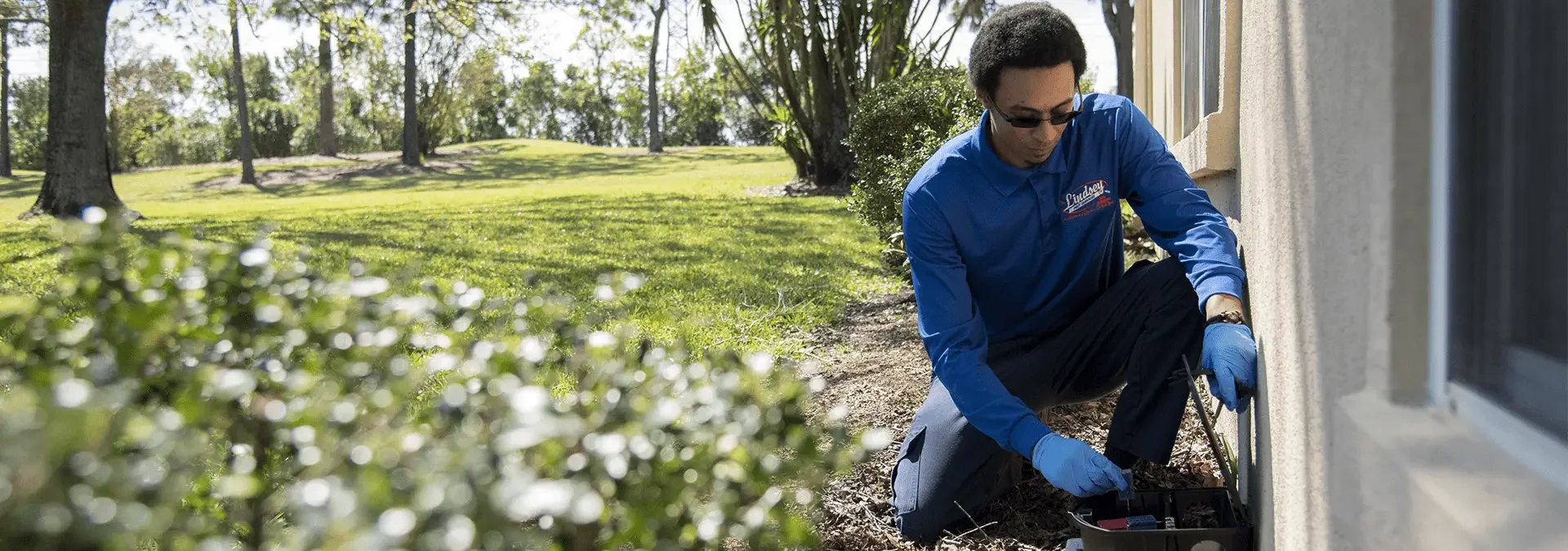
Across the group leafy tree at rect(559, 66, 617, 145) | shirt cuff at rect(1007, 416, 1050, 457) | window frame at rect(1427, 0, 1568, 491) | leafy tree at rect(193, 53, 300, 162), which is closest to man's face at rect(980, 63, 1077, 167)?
shirt cuff at rect(1007, 416, 1050, 457)

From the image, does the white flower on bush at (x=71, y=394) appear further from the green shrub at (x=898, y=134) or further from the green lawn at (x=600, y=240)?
the green shrub at (x=898, y=134)

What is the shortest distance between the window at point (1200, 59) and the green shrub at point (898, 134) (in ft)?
3.92

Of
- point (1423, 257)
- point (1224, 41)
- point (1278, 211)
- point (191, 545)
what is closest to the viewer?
point (191, 545)

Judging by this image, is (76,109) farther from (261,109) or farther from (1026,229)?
(261,109)

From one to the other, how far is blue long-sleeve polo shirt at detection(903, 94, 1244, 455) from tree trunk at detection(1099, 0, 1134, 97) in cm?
1691

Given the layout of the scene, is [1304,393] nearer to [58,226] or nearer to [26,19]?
[58,226]

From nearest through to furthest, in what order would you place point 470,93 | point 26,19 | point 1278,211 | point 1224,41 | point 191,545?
point 191,545, point 1278,211, point 1224,41, point 26,19, point 470,93

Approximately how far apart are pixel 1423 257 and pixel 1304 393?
439 millimetres

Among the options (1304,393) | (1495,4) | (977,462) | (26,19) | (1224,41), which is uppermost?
(26,19)

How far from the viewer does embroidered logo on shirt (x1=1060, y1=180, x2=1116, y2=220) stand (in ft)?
9.73

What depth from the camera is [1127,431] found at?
2639 millimetres

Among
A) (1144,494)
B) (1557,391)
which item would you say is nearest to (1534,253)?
(1557,391)

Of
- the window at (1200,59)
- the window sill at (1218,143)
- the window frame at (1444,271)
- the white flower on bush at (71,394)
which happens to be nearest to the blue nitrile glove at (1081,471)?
the window sill at (1218,143)

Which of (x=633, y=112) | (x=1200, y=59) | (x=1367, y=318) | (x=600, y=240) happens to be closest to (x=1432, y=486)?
(x=1367, y=318)
